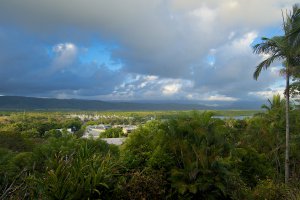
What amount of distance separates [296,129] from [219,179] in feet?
58.9

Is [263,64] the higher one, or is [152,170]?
[263,64]

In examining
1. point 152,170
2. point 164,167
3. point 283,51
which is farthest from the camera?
point 283,51

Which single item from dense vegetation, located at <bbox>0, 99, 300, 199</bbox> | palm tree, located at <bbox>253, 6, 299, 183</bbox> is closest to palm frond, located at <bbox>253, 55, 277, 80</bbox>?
palm tree, located at <bbox>253, 6, 299, 183</bbox>

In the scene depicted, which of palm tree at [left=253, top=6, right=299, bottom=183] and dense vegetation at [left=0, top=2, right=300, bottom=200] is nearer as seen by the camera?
dense vegetation at [left=0, top=2, right=300, bottom=200]

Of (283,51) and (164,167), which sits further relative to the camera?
(283,51)

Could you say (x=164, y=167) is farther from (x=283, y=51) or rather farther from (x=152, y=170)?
(x=283, y=51)

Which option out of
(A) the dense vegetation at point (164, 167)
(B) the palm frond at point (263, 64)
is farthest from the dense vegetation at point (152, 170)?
(B) the palm frond at point (263, 64)

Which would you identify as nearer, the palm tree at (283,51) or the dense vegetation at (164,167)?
the dense vegetation at (164,167)

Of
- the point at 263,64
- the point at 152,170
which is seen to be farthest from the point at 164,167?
the point at 263,64

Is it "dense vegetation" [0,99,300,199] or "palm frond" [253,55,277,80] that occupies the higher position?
"palm frond" [253,55,277,80]

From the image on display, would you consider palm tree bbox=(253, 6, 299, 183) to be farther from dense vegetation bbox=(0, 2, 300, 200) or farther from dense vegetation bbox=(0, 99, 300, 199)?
dense vegetation bbox=(0, 99, 300, 199)

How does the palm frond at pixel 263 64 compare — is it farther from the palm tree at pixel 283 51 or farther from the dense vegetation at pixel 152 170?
the dense vegetation at pixel 152 170

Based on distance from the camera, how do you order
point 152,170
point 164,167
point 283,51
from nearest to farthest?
point 152,170
point 164,167
point 283,51

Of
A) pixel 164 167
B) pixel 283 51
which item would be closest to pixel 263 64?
pixel 283 51
